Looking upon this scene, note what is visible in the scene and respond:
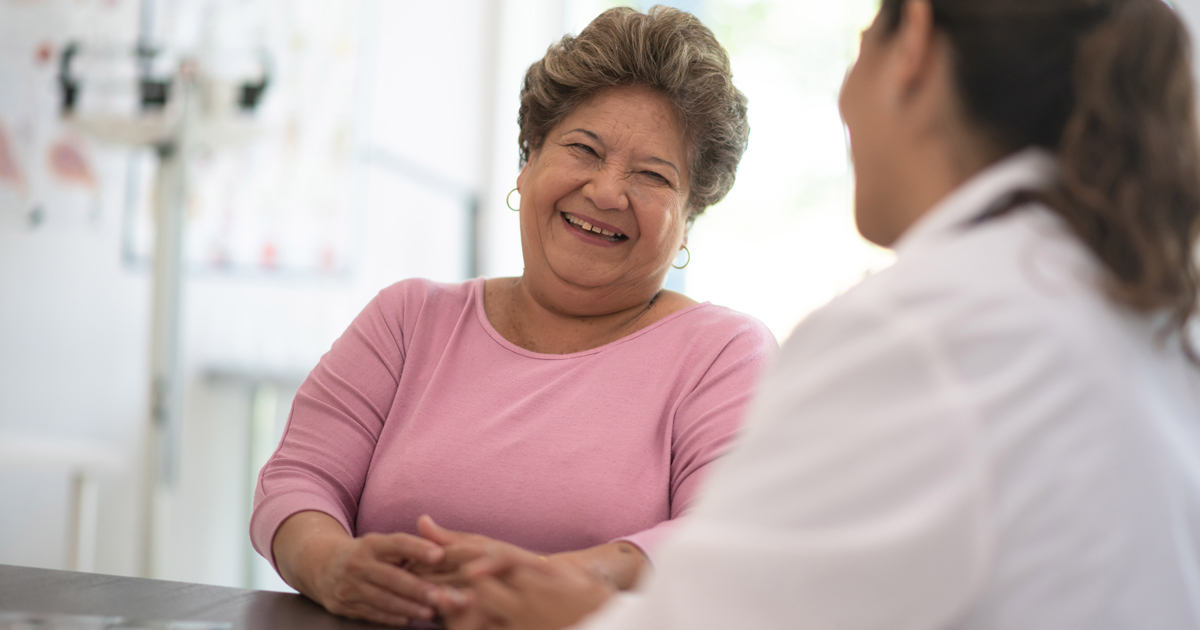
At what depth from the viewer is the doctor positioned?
55 centimetres

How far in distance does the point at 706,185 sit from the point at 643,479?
52 centimetres

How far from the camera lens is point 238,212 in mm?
2732

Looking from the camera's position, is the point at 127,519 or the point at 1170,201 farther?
the point at 127,519

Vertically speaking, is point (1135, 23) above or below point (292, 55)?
below

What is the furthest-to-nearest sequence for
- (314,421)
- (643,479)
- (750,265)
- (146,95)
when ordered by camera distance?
1. (750,265)
2. (146,95)
3. (314,421)
4. (643,479)

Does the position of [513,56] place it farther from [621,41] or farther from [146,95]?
[621,41]

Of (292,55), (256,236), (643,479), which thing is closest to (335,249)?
(256,236)

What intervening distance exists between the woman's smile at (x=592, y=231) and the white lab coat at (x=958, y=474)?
2.77 ft

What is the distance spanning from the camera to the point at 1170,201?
2.12 feet

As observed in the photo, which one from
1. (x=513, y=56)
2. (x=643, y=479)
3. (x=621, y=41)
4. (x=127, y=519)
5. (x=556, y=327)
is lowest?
(x=127, y=519)

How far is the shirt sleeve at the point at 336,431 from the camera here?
126cm

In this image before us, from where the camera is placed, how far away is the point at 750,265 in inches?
124

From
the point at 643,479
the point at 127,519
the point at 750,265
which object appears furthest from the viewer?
the point at 750,265

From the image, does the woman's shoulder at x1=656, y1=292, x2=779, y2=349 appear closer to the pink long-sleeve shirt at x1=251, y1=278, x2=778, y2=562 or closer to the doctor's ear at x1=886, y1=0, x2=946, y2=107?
the pink long-sleeve shirt at x1=251, y1=278, x2=778, y2=562
